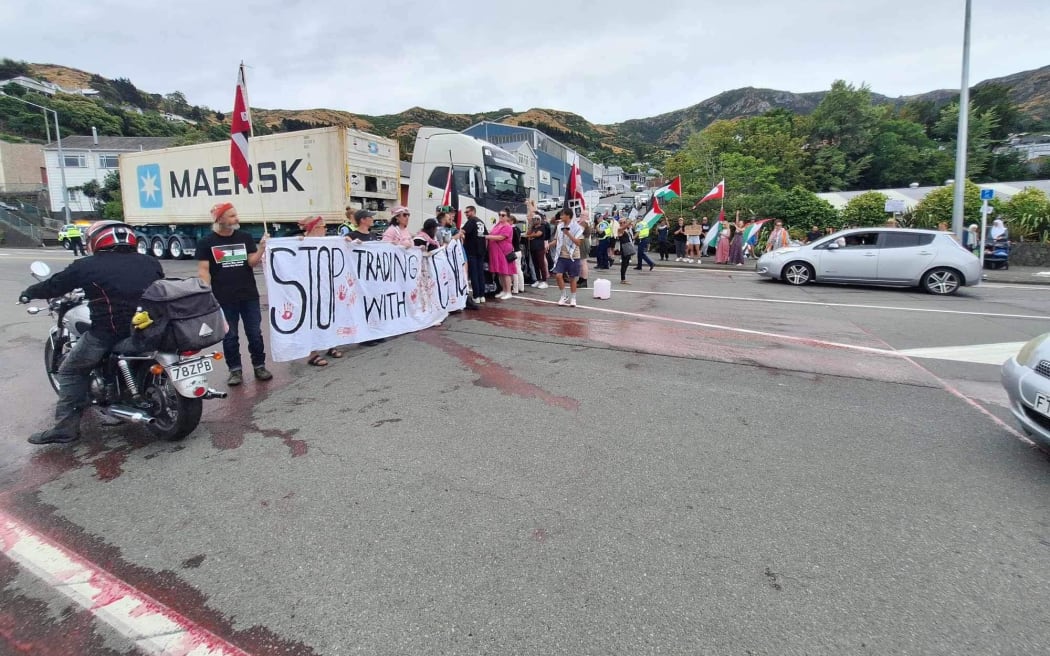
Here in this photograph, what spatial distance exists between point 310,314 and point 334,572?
4264 millimetres

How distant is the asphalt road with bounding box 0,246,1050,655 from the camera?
2.30m

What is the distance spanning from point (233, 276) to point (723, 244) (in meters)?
18.4

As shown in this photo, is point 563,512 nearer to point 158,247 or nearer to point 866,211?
point 158,247

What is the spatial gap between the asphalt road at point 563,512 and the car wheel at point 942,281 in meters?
7.82

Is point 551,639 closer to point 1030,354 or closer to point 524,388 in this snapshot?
point 524,388

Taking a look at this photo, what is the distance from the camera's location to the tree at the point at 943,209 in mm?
21230

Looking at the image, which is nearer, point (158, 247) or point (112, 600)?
point (112, 600)

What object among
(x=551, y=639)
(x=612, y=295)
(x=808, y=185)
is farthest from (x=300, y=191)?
(x=808, y=185)

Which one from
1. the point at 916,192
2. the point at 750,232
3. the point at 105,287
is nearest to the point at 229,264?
the point at 105,287

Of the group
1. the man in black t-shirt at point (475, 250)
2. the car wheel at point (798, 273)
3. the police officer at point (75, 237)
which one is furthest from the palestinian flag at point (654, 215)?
the police officer at point (75, 237)

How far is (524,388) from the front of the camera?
5414 millimetres

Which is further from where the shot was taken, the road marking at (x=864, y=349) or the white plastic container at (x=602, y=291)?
the white plastic container at (x=602, y=291)

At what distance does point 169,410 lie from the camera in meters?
4.21

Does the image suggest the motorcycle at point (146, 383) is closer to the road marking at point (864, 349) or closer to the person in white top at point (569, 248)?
the road marking at point (864, 349)
